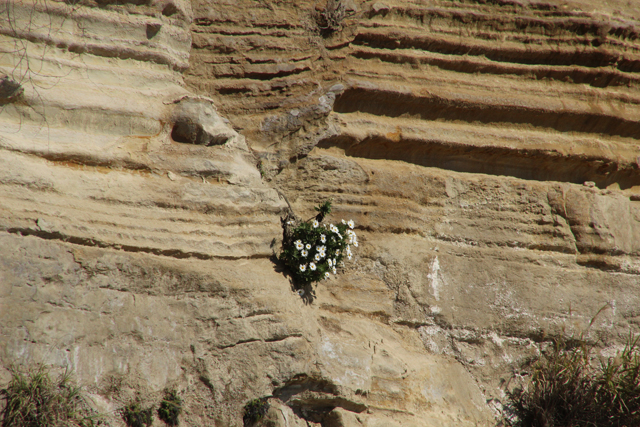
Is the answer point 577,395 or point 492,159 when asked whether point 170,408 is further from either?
point 492,159

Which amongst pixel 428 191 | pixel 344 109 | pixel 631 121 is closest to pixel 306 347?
pixel 428 191

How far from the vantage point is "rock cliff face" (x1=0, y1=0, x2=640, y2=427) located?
314 centimetres

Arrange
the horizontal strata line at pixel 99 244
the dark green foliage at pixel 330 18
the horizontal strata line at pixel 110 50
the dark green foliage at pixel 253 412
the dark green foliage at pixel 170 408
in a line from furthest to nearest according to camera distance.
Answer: the dark green foliage at pixel 330 18
the horizontal strata line at pixel 110 50
the dark green foliage at pixel 253 412
the dark green foliage at pixel 170 408
the horizontal strata line at pixel 99 244

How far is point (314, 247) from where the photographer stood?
12.6ft

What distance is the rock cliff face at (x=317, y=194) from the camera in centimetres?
314

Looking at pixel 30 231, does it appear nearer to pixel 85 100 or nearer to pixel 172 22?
pixel 85 100

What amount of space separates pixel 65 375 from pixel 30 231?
0.86 m

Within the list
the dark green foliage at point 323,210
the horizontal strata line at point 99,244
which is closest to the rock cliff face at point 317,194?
the horizontal strata line at point 99,244

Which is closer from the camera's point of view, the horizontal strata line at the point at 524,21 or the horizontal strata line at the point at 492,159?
the horizontal strata line at the point at 492,159

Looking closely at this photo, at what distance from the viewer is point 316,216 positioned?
13.3 feet

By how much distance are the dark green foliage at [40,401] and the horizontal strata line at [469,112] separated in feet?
9.66

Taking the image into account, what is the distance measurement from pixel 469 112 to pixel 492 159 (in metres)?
0.48

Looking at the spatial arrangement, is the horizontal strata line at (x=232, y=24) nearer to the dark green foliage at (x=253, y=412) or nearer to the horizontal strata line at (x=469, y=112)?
the horizontal strata line at (x=469, y=112)

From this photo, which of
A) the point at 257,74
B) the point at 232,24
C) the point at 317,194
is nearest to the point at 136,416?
the point at 317,194
